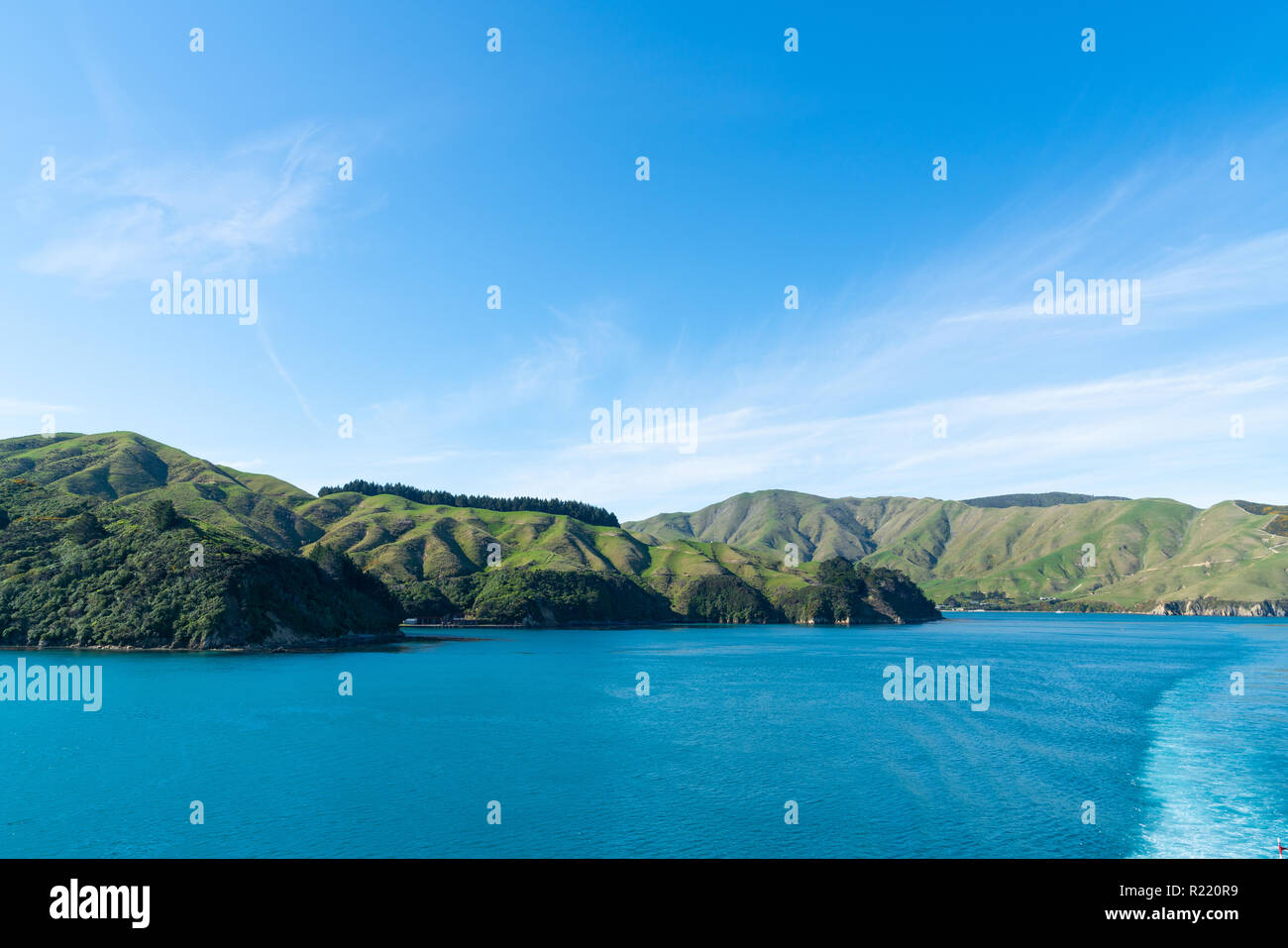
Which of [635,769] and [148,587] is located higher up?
[148,587]

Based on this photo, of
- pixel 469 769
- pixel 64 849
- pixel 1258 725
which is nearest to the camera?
pixel 64 849

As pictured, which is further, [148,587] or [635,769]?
[148,587]

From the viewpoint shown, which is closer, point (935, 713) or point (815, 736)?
point (815, 736)

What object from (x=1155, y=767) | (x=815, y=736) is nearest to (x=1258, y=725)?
(x=1155, y=767)

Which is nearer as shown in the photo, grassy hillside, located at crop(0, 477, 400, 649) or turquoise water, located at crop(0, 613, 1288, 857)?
turquoise water, located at crop(0, 613, 1288, 857)

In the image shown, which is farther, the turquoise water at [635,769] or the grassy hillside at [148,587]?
the grassy hillside at [148,587]
